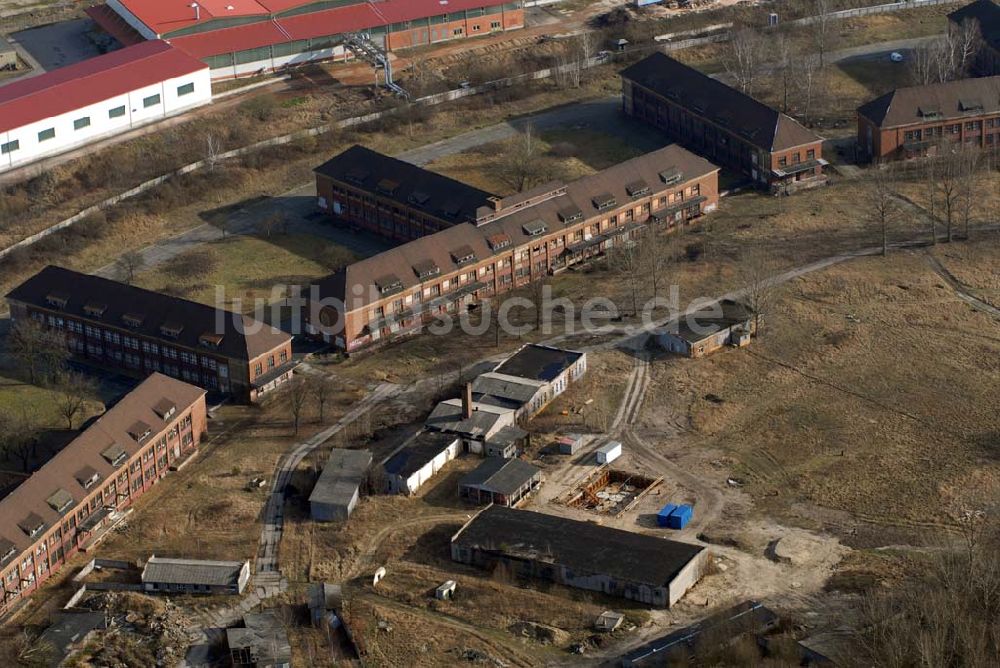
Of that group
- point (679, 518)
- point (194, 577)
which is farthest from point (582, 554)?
point (194, 577)

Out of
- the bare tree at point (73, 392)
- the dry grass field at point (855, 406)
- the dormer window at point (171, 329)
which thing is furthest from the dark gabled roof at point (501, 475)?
the bare tree at point (73, 392)

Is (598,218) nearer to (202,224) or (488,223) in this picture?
(488,223)

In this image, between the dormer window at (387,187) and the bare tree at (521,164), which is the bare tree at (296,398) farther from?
the bare tree at (521,164)

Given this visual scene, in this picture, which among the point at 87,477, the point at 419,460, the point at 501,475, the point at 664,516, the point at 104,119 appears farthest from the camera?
the point at 104,119

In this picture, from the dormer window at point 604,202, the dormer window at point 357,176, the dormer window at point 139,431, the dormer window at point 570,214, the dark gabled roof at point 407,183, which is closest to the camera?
the dormer window at point 139,431

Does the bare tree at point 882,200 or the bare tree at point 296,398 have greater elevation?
the bare tree at point 882,200

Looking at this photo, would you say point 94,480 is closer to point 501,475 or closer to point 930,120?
point 501,475

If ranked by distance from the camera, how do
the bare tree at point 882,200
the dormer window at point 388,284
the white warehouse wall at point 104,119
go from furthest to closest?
the white warehouse wall at point 104,119
the bare tree at point 882,200
the dormer window at point 388,284

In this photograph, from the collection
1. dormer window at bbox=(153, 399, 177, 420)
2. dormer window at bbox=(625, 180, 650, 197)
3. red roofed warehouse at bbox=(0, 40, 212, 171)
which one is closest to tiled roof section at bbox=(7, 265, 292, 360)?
dormer window at bbox=(153, 399, 177, 420)
